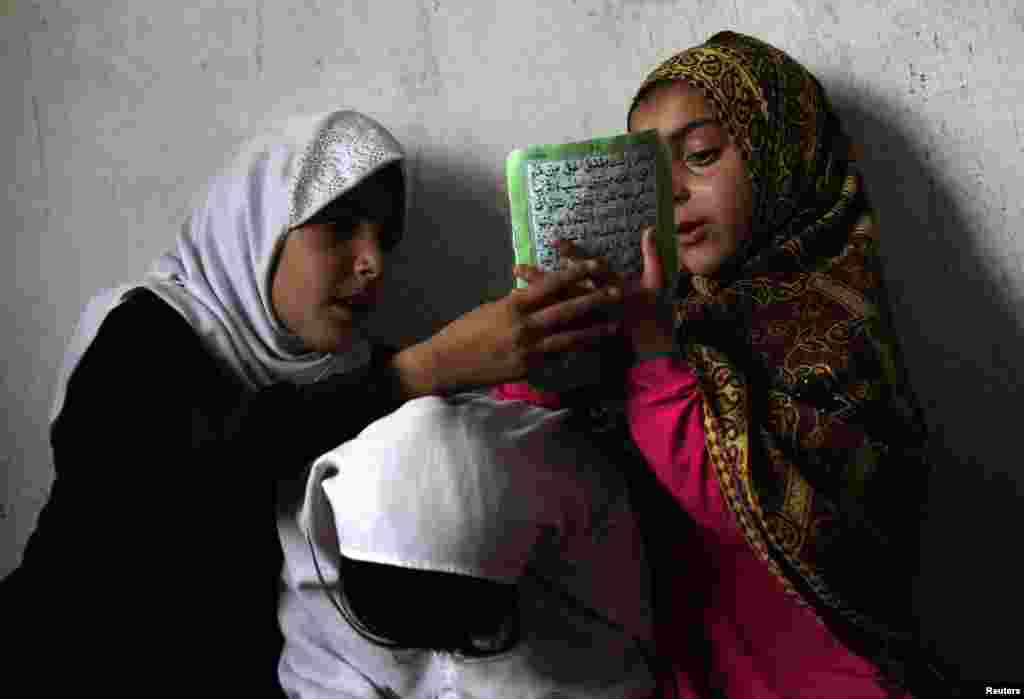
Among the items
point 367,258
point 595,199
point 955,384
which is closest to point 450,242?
point 367,258

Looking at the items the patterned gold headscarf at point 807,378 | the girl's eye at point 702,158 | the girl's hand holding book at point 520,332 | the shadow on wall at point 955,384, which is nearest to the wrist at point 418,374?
the girl's hand holding book at point 520,332

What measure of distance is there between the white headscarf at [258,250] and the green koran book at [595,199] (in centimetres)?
41

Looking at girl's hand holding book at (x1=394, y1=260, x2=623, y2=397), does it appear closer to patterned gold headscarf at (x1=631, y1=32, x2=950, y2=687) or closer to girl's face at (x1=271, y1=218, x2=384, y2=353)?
patterned gold headscarf at (x1=631, y1=32, x2=950, y2=687)

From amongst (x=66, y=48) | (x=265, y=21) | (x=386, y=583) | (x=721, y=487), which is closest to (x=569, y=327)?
(x=721, y=487)

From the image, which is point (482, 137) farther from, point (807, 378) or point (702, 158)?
point (807, 378)

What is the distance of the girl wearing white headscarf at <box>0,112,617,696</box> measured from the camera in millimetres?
1017

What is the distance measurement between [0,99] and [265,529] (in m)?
1.09

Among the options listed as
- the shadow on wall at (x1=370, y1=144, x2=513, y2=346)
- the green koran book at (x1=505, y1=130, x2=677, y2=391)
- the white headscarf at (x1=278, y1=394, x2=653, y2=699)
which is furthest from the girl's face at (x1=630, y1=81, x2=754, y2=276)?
the shadow on wall at (x1=370, y1=144, x2=513, y2=346)

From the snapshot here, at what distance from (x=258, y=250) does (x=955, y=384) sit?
1.11 meters

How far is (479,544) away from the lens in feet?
2.77

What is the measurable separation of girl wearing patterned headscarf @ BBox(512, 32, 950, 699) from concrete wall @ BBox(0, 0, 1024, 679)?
186mm

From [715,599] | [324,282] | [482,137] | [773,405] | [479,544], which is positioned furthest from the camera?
[482,137]

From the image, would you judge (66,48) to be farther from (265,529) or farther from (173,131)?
(265,529)

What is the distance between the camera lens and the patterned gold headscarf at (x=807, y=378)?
2.98ft
